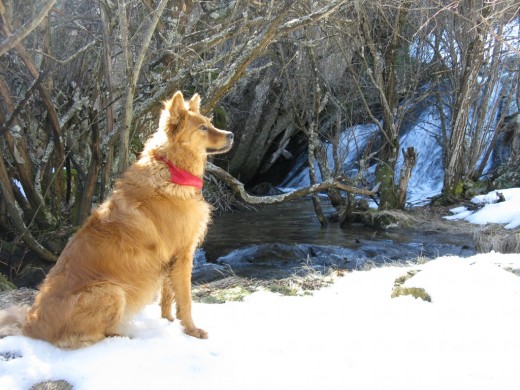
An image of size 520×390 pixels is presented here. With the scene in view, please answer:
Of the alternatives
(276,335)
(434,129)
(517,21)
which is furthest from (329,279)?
(434,129)

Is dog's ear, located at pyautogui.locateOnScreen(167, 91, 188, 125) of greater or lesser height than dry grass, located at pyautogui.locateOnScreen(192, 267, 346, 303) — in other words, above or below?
above

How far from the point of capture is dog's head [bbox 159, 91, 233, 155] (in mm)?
3846

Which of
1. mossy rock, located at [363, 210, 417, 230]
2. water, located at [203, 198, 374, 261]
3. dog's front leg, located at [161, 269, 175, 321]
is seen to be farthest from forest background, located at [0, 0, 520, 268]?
dog's front leg, located at [161, 269, 175, 321]

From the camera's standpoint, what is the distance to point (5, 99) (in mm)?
6453

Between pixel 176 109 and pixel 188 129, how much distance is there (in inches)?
7.3

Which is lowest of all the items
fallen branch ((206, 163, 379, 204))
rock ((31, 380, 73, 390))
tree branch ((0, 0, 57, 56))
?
rock ((31, 380, 73, 390))

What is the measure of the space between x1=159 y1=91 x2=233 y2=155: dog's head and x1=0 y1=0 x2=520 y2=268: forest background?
117cm

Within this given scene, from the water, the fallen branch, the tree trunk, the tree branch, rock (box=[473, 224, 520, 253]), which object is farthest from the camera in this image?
the tree trunk

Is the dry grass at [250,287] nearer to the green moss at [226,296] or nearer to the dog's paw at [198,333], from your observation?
the green moss at [226,296]

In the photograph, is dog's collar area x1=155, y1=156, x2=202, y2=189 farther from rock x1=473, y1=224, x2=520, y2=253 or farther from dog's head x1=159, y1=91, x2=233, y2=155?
rock x1=473, y1=224, x2=520, y2=253

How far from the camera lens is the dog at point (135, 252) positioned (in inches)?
→ 126

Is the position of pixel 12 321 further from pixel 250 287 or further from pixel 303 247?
pixel 303 247

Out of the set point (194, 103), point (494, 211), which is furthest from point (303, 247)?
point (194, 103)

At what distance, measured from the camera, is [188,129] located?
390 centimetres
